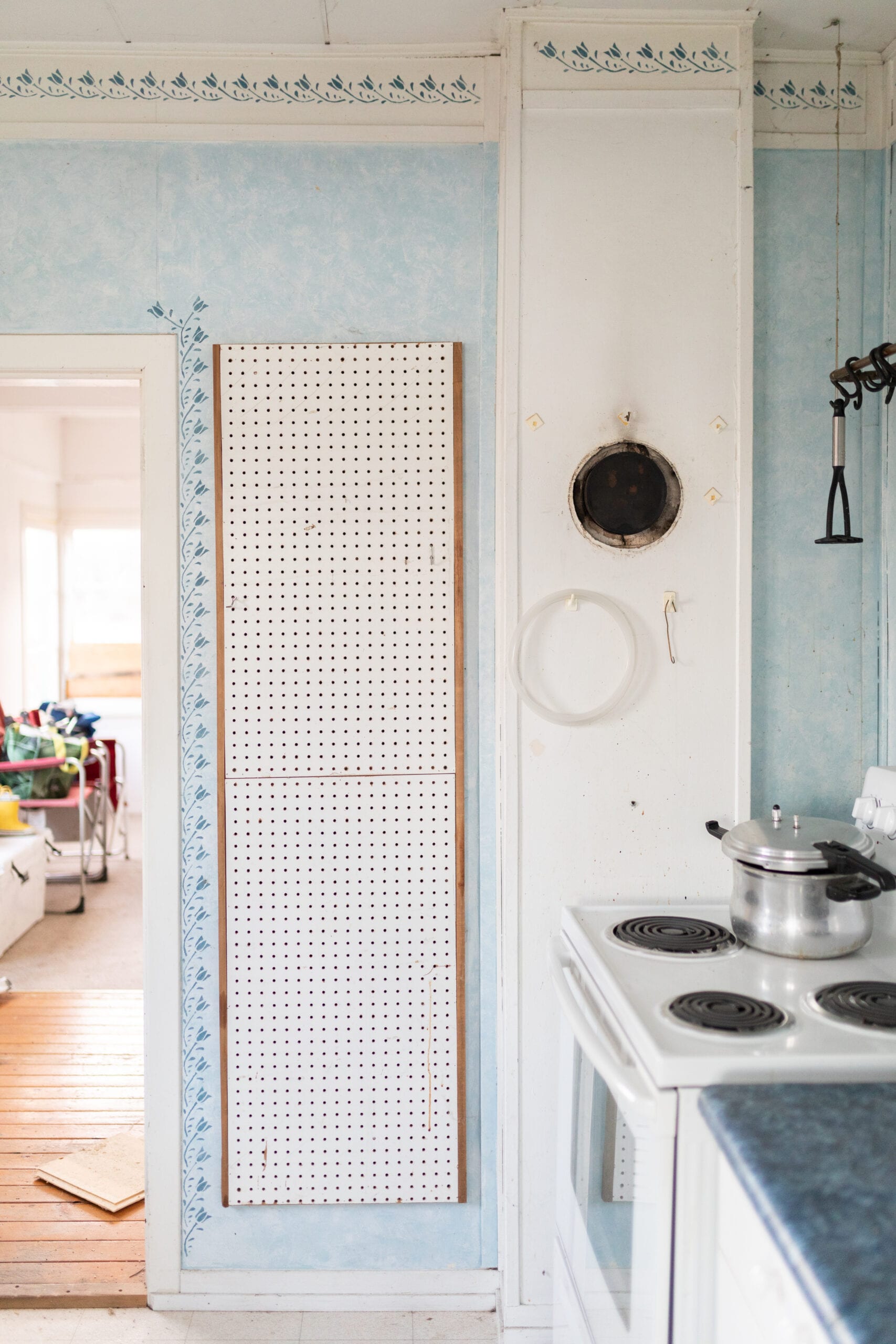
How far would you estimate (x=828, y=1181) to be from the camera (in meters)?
1.01

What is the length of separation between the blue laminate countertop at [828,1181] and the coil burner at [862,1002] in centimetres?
13

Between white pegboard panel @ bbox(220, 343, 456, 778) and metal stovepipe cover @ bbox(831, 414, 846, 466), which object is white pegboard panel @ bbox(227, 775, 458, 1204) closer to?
white pegboard panel @ bbox(220, 343, 456, 778)

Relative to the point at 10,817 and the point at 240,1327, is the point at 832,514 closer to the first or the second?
the point at 240,1327

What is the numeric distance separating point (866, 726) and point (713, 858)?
1.46 ft

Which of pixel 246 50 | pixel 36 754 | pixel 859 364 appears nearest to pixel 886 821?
pixel 859 364

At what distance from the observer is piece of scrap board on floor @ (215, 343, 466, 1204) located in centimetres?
208

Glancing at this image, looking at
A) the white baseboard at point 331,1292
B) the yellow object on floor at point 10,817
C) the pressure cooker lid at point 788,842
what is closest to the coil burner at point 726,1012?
the pressure cooker lid at point 788,842

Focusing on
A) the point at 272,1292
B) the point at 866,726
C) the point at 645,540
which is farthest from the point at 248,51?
the point at 272,1292

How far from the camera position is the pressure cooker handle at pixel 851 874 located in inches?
59.9

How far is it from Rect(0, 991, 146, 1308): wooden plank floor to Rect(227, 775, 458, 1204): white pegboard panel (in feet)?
Answer: 1.47

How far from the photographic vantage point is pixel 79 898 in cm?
507

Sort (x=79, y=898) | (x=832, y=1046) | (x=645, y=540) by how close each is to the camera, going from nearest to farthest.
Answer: (x=832, y=1046) < (x=645, y=540) < (x=79, y=898)

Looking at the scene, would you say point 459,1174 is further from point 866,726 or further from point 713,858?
point 866,726

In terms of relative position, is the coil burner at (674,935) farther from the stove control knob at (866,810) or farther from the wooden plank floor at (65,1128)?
the wooden plank floor at (65,1128)
